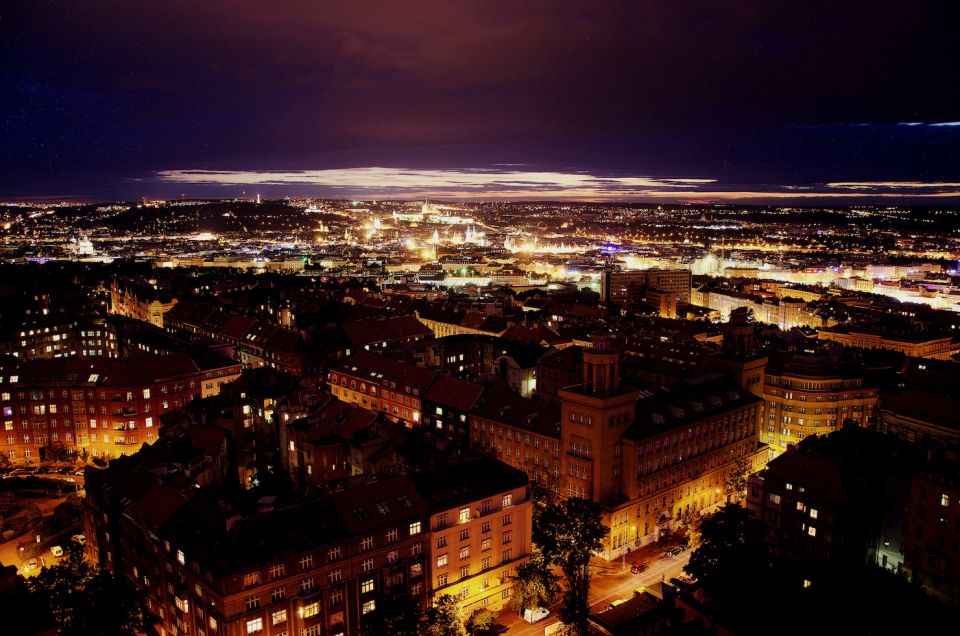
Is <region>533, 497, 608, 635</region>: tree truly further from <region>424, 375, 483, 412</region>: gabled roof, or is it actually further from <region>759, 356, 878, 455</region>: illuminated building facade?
<region>759, 356, 878, 455</region>: illuminated building facade

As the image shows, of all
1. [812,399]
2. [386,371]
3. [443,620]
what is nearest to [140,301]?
[386,371]

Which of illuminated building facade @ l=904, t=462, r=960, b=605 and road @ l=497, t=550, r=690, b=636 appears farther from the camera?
road @ l=497, t=550, r=690, b=636

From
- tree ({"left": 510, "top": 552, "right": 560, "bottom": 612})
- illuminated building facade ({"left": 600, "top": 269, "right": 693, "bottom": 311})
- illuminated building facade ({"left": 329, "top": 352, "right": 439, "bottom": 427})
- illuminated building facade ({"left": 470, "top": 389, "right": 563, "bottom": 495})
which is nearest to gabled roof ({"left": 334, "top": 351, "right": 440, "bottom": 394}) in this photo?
illuminated building facade ({"left": 329, "top": 352, "right": 439, "bottom": 427})

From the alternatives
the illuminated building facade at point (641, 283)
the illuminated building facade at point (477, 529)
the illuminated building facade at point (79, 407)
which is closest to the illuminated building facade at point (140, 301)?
the illuminated building facade at point (79, 407)

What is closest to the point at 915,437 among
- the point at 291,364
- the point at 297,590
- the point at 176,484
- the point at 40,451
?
the point at 297,590

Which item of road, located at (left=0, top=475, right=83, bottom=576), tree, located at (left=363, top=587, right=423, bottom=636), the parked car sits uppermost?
tree, located at (left=363, top=587, right=423, bottom=636)

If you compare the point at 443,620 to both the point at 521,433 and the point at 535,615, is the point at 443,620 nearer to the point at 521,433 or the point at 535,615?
the point at 535,615
